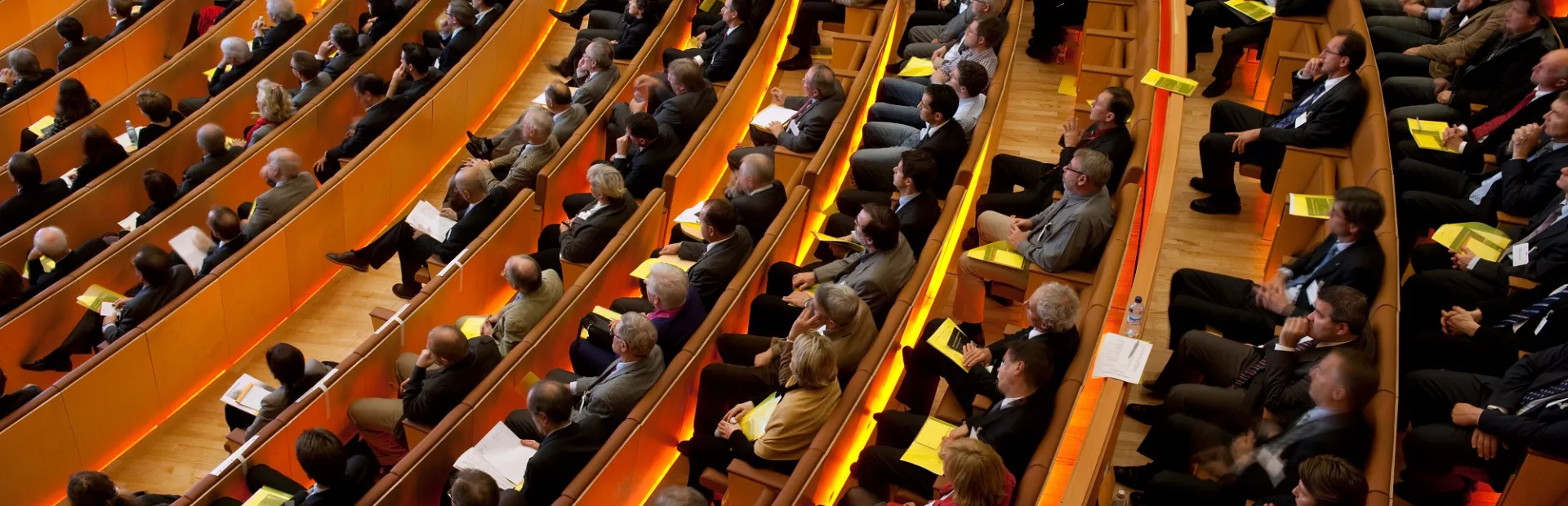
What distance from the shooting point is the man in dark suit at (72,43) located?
16.8ft

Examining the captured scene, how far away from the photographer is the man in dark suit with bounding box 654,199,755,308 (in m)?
2.97

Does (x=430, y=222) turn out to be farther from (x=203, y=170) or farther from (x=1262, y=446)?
(x=1262, y=446)

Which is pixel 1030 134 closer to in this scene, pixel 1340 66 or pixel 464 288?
pixel 1340 66

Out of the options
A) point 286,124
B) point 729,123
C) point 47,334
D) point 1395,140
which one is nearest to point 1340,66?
point 1395,140

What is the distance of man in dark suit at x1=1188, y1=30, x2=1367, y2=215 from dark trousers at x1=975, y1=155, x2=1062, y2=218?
1.56ft

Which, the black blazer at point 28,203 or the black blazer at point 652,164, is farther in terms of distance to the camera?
the black blazer at point 28,203

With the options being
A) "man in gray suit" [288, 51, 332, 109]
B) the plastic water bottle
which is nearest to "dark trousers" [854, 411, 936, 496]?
the plastic water bottle

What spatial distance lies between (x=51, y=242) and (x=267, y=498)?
5.08 ft

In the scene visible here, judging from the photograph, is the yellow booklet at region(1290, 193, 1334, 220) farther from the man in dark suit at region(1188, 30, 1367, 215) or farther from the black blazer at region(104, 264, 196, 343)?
the black blazer at region(104, 264, 196, 343)

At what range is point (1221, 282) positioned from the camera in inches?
111

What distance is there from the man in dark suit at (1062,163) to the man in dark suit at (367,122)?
2144 mm

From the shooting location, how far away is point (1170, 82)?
335 cm

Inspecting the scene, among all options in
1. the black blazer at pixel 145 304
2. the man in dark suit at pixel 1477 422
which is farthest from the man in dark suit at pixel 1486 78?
the black blazer at pixel 145 304

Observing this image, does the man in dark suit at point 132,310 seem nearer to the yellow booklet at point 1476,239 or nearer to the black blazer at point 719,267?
the black blazer at point 719,267
